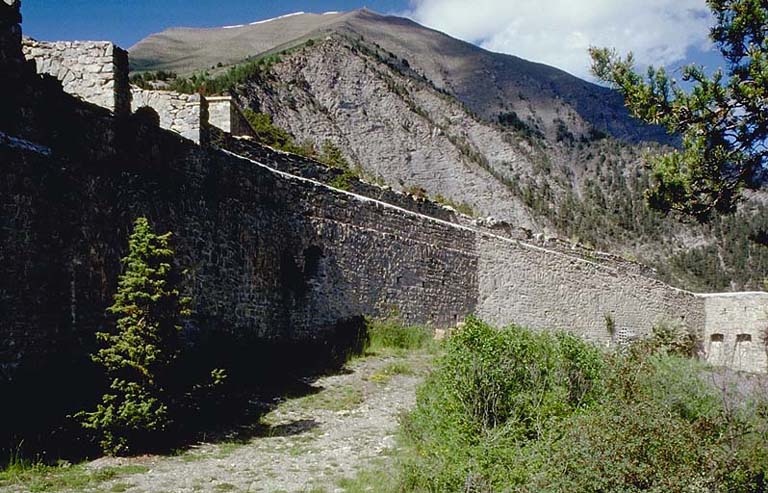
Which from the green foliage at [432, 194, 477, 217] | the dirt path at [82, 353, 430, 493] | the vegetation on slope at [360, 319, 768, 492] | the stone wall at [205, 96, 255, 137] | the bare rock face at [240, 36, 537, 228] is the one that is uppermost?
the bare rock face at [240, 36, 537, 228]

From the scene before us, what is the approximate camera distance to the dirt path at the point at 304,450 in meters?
6.97

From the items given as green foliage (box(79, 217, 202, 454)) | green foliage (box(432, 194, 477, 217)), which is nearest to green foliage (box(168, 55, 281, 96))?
green foliage (box(432, 194, 477, 217))

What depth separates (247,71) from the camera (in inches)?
1774

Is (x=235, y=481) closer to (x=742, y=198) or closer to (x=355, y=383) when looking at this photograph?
(x=355, y=383)

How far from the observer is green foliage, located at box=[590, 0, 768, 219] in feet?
23.0

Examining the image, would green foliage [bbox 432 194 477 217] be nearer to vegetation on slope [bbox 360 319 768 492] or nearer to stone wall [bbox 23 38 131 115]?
stone wall [bbox 23 38 131 115]

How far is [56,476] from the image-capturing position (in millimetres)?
6668

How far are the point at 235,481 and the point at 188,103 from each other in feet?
24.4

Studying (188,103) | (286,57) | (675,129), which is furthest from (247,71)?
(675,129)

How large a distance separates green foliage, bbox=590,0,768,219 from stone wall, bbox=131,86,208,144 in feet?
23.5

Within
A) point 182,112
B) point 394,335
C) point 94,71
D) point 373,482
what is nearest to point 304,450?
point 373,482

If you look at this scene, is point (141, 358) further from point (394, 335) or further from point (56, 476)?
point (394, 335)

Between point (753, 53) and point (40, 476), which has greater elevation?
point (753, 53)

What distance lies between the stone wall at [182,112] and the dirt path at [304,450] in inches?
185
